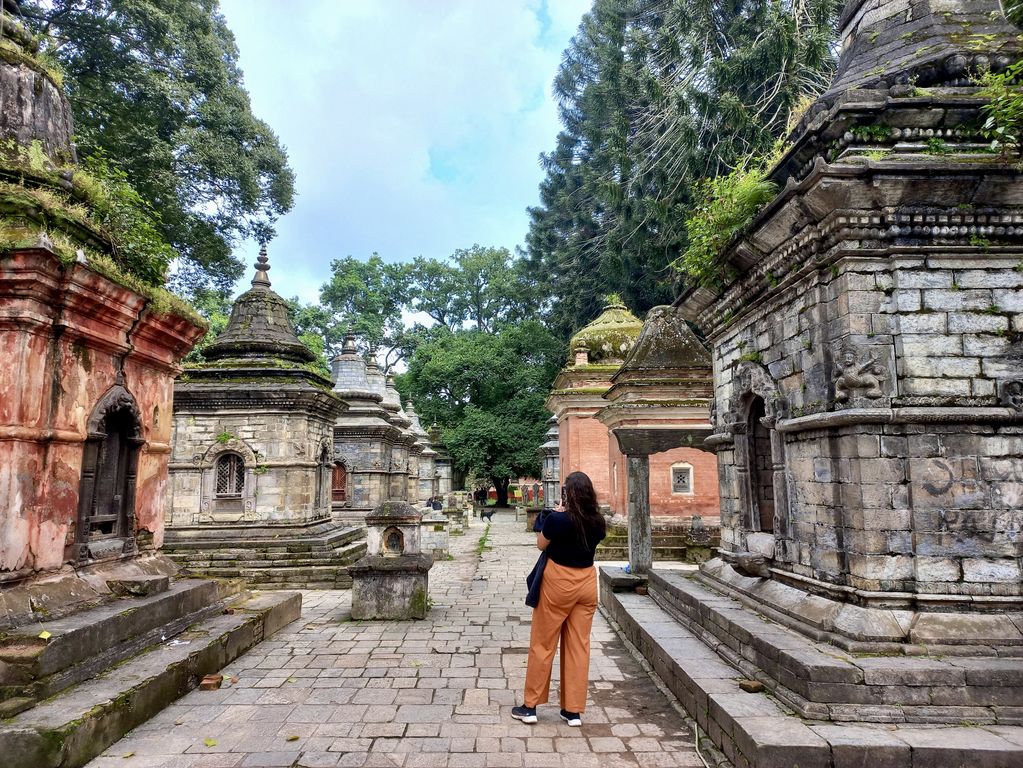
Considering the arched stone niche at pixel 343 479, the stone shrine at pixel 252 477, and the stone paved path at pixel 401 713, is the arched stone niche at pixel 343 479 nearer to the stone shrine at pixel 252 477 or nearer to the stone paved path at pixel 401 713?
the stone shrine at pixel 252 477

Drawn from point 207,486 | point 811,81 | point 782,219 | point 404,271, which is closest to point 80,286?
point 782,219

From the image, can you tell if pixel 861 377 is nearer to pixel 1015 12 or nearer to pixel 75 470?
pixel 1015 12

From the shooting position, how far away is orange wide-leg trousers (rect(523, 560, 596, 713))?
4.56m

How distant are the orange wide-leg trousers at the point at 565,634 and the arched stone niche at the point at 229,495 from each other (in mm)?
8680

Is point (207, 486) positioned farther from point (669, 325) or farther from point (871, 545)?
point (871, 545)

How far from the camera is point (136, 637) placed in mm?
4980

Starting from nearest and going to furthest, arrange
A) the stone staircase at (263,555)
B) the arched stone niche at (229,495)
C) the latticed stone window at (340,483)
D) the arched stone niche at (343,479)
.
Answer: the stone staircase at (263,555), the arched stone niche at (229,495), the arched stone niche at (343,479), the latticed stone window at (340,483)

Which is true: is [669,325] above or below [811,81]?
below

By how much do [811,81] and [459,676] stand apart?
71.9 feet

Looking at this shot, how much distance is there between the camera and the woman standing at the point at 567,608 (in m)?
4.57

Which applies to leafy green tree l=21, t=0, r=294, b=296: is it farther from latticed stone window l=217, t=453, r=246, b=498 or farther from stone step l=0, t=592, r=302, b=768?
stone step l=0, t=592, r=302, b=768

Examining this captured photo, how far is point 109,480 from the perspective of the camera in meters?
5.66

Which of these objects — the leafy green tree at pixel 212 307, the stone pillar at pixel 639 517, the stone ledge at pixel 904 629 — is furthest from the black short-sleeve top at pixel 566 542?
the leafy green tree at pixel 212 307

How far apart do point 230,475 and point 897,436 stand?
11320 mm
